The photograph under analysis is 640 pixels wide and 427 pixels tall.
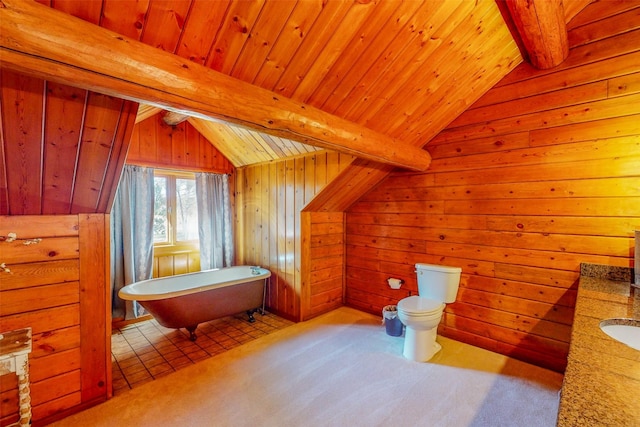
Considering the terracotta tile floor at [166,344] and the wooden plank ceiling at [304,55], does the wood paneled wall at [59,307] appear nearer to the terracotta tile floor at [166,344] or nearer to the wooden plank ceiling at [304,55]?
the wooden plank ceiling at [304,55]

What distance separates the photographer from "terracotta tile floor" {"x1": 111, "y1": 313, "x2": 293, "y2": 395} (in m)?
2.40

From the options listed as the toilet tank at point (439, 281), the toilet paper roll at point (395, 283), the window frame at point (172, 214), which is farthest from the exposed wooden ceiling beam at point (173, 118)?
the toilet tank at point (439, 281)

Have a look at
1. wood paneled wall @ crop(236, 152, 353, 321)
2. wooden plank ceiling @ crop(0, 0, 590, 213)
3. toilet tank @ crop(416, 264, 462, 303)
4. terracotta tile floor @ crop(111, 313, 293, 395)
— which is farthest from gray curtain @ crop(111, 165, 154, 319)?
toilet tank @ crop(416, 264, 462, 303)

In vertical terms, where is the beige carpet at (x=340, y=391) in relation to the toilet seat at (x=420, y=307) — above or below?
below

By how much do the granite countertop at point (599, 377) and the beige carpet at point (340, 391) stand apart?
3.20 ft

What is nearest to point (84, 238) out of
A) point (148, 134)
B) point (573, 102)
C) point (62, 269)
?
point (62, 269)

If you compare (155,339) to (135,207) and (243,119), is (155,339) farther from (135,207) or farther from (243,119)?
(243,119)

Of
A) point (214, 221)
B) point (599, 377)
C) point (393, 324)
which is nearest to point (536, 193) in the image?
point (393, 324)

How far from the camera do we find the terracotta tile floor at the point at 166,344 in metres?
2.40

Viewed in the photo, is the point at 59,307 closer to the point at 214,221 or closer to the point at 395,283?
the point at 214,221

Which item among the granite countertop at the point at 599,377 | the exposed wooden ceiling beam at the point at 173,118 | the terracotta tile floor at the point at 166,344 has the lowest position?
the terracotta tile floor at the point at 166,344

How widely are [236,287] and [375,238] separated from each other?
176 cm

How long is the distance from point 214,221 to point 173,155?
3.31ft

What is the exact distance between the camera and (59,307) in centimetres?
188
